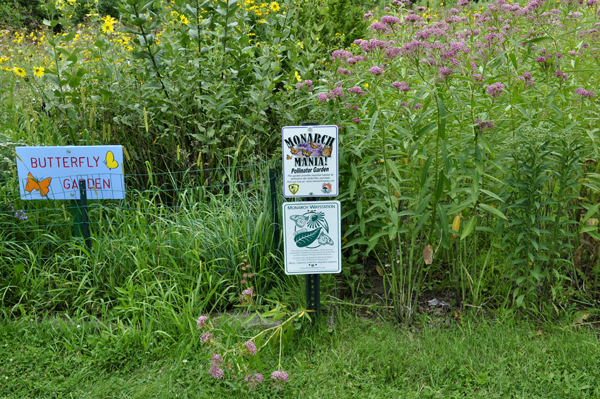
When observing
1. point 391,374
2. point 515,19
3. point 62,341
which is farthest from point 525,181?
point 62,341

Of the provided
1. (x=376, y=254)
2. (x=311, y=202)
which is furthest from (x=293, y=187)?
(x=376, y=254)

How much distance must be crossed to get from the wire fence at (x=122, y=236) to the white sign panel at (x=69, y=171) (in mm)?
95

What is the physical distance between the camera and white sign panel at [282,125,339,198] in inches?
116

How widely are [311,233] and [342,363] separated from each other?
779 millimetres

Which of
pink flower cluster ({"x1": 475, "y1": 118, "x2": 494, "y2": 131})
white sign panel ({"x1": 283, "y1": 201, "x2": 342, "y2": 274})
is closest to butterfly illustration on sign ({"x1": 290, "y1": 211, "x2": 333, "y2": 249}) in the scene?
white sign panel ({"x1": 283, "y1": 201, "x2": 342, "y2": 274})

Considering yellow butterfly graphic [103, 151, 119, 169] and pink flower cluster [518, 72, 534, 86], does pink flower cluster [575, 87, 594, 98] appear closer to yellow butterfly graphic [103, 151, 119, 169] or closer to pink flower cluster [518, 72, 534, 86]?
pink flower cluster [518, 72, 534, 86]

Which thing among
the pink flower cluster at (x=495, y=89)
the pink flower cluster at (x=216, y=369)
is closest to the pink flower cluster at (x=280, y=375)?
the pink flower cluster at (x=216, y=369)

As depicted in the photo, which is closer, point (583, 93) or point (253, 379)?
point (253, 379)

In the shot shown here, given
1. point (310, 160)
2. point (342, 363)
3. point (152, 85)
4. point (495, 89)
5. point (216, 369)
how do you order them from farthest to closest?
point (152, 85) < point (310, 160) < point (342, 363) < point (495, 89) < point (216, 369)

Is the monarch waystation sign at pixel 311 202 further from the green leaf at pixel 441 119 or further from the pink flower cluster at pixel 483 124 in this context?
the pink flower cluster at pixel 483 124

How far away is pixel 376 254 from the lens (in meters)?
3.52

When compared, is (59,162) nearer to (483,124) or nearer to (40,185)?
(40,185)

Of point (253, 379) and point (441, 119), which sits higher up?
point (441, 119)

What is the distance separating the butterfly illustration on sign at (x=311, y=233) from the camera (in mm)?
3035
